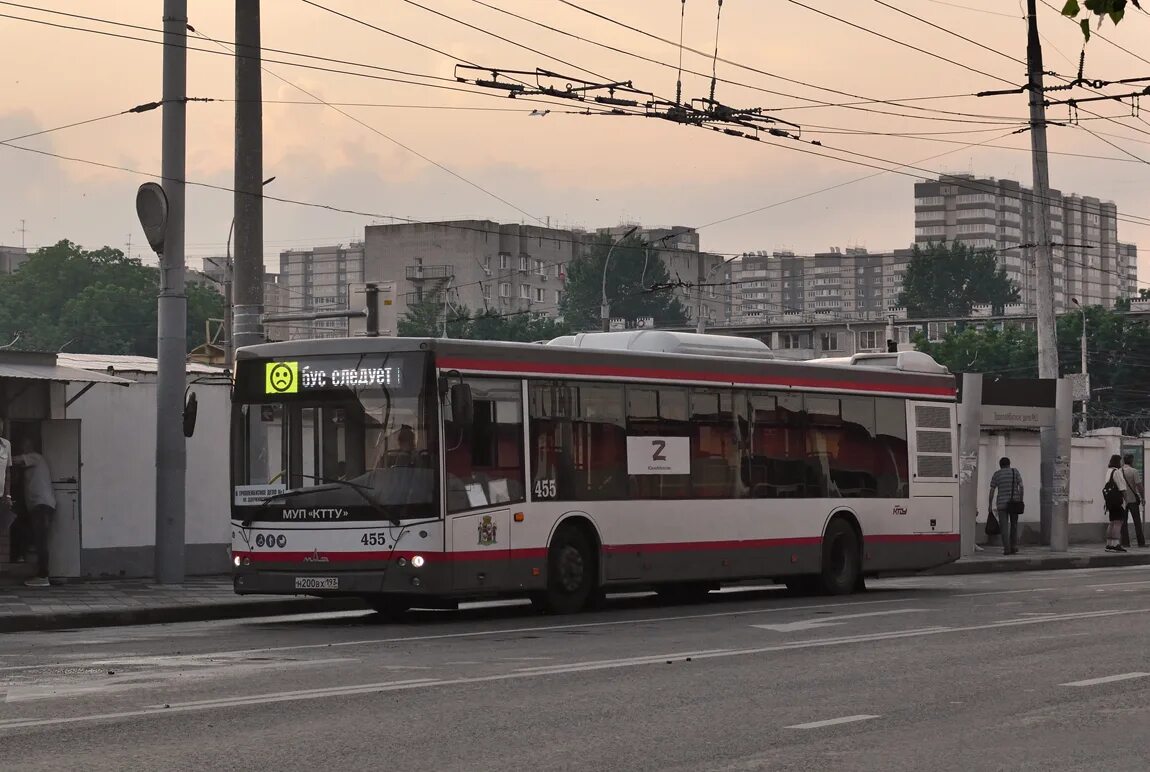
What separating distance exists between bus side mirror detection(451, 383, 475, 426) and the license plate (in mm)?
1795

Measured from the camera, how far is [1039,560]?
103 feet

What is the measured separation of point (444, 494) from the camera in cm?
1691

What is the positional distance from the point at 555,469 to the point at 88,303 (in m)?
99.5

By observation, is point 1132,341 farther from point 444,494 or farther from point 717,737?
point 717,737

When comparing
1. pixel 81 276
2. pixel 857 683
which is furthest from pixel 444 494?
pixel 81 276

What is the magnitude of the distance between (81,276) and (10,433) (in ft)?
329

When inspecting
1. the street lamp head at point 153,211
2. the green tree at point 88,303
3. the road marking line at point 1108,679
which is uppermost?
the green tree at point 88,303

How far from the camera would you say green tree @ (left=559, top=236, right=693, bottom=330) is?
404 ft

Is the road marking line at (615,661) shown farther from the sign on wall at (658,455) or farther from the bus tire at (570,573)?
the sign on wall at (658,455)

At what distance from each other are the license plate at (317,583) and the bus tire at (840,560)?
6.89 metres

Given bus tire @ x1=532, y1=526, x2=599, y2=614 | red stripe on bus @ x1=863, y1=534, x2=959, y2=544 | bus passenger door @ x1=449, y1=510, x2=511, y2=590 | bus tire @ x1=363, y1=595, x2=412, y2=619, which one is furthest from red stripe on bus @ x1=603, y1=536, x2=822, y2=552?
bus tire @ x1=363, y1=595, x2=412, y2=619

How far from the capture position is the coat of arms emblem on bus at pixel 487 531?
56.6ft

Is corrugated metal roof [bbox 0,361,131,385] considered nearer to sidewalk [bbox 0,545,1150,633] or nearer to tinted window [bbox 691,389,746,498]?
sidewalk [bbox 0,545,1150,633]

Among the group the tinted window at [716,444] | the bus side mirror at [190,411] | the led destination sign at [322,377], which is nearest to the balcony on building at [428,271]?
the tinted window at [716,444]
